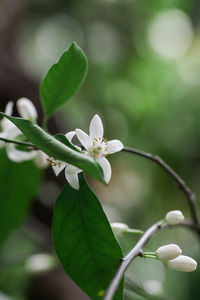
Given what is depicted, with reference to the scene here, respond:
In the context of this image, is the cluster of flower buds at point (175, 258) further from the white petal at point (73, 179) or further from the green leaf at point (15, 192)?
the green leaf at point (15, 192)

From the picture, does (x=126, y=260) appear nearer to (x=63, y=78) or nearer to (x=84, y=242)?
(x=84, y=242)

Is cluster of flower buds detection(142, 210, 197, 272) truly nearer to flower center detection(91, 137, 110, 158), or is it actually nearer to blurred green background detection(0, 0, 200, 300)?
flower center detection(91, 137, 110, 158)

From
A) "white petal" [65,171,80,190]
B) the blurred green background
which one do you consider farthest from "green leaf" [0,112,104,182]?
the blurred green background

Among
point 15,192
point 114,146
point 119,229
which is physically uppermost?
point 114,146

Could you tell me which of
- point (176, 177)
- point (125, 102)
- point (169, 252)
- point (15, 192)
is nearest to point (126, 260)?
point (169, 252)

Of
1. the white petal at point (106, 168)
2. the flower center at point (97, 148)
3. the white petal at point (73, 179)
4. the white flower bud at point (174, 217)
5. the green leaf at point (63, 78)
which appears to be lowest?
the white flower bud at point (174, 217)

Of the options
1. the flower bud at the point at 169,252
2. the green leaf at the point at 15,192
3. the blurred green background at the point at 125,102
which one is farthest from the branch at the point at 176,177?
the green leaf at the point at 15,192

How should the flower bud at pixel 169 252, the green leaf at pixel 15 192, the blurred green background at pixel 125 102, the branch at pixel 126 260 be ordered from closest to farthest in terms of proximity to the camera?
1. the branch at pixel 126 260
2. the flower bud at pixel 169 252
3. the green leaf at pixel 15 192
4. the blurred green background at pixel 125 102
